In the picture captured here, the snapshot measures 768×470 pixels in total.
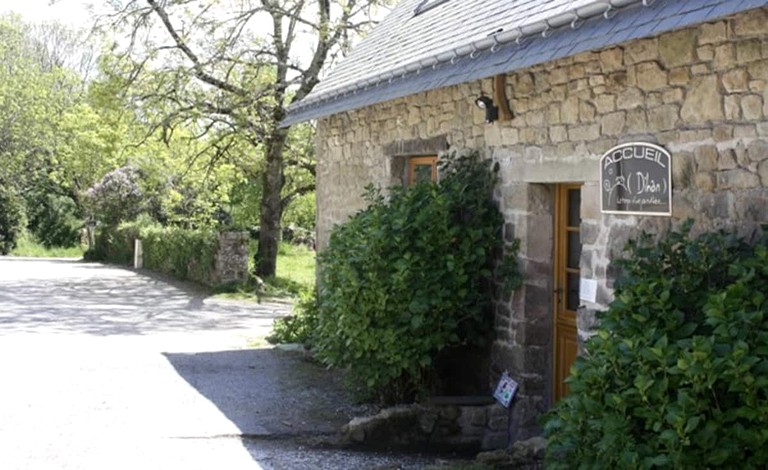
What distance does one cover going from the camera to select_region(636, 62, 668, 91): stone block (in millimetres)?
5402

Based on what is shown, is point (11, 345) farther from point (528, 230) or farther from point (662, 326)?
point (662, 326)

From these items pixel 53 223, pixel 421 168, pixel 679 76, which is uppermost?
pixel 679 76

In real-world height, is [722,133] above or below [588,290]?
above

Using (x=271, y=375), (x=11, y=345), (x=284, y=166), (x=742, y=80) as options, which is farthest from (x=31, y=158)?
(x=742, y=80)

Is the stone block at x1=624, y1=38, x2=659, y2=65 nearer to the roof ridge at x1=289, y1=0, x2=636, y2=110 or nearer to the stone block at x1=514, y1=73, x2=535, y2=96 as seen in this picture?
the roof ridge at x1=289, y1=0, x2=636, y2=110

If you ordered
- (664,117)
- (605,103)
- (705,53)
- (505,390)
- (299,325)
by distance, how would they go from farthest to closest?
(299,325) → (505,390) → (605,103) → (664,117) → (705,53)

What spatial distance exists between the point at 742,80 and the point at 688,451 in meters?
1.95

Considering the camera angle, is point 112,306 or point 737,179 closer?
point 737,179

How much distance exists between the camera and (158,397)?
28.1 feet

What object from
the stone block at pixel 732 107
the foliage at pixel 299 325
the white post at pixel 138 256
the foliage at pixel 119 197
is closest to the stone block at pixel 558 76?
the stone block at pixel 732 107

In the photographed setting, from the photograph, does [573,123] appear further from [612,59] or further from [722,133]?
[722,133]

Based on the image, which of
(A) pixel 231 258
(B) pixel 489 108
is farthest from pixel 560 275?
(A) pixel 231 258

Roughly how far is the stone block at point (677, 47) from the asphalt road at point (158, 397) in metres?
3.25

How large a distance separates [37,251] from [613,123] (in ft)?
118
